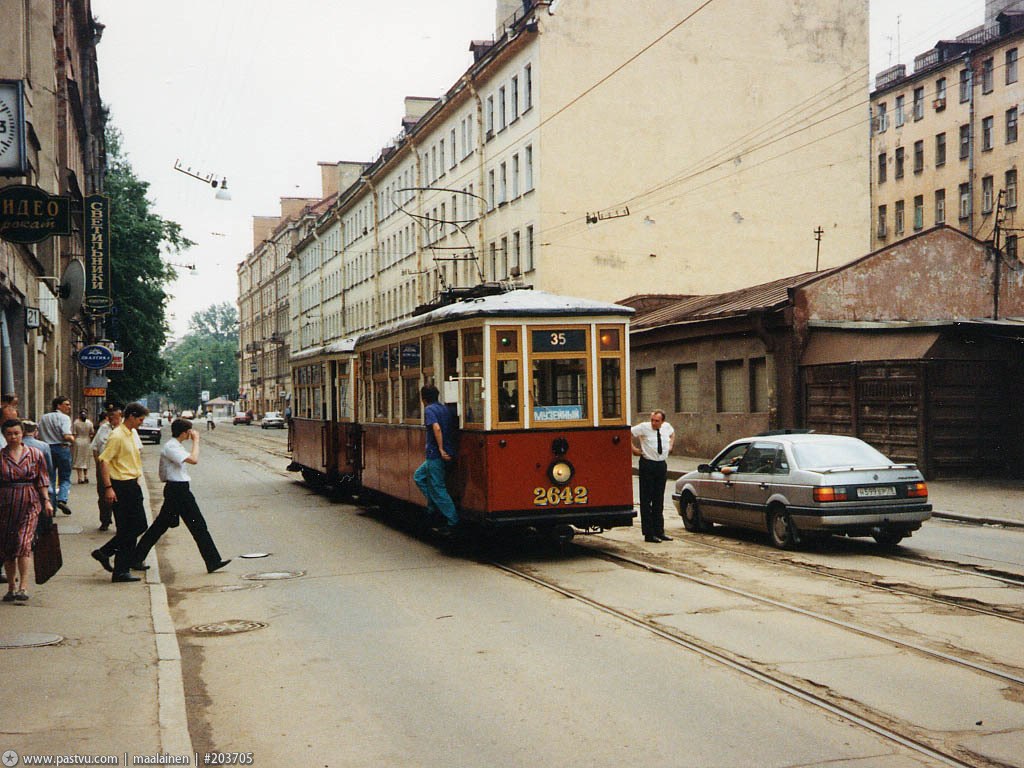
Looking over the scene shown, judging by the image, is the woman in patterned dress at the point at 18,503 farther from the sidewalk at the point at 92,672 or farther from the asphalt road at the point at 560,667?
the asphalt road at the point at 560,667

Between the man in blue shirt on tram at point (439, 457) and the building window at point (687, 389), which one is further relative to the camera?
the building window at point (687, 389)

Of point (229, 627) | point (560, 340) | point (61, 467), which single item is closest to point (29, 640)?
point (229, 627)

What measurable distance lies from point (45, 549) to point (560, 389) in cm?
559

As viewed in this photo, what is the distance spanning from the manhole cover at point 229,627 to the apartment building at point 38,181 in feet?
20.6

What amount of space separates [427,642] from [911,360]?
17969mm

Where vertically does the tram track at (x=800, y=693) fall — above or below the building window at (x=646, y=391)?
below

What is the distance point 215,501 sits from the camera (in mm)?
21984

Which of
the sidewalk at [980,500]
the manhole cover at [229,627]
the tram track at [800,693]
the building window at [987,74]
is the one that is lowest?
the sidewalk at [980,500]

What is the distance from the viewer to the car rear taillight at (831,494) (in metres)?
13.0

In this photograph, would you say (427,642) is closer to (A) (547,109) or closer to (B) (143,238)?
(A) (547,109)

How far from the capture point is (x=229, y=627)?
30.5 feet

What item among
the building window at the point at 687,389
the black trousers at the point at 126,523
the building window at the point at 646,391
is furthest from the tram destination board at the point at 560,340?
the building window at the point at 646,391

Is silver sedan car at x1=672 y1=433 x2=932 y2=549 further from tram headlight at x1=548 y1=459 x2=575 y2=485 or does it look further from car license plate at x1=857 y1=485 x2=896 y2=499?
tram headlight at x1=548 y1=459 x2=575 y2=485

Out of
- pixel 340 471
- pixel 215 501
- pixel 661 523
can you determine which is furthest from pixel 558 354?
pixel 215 501
